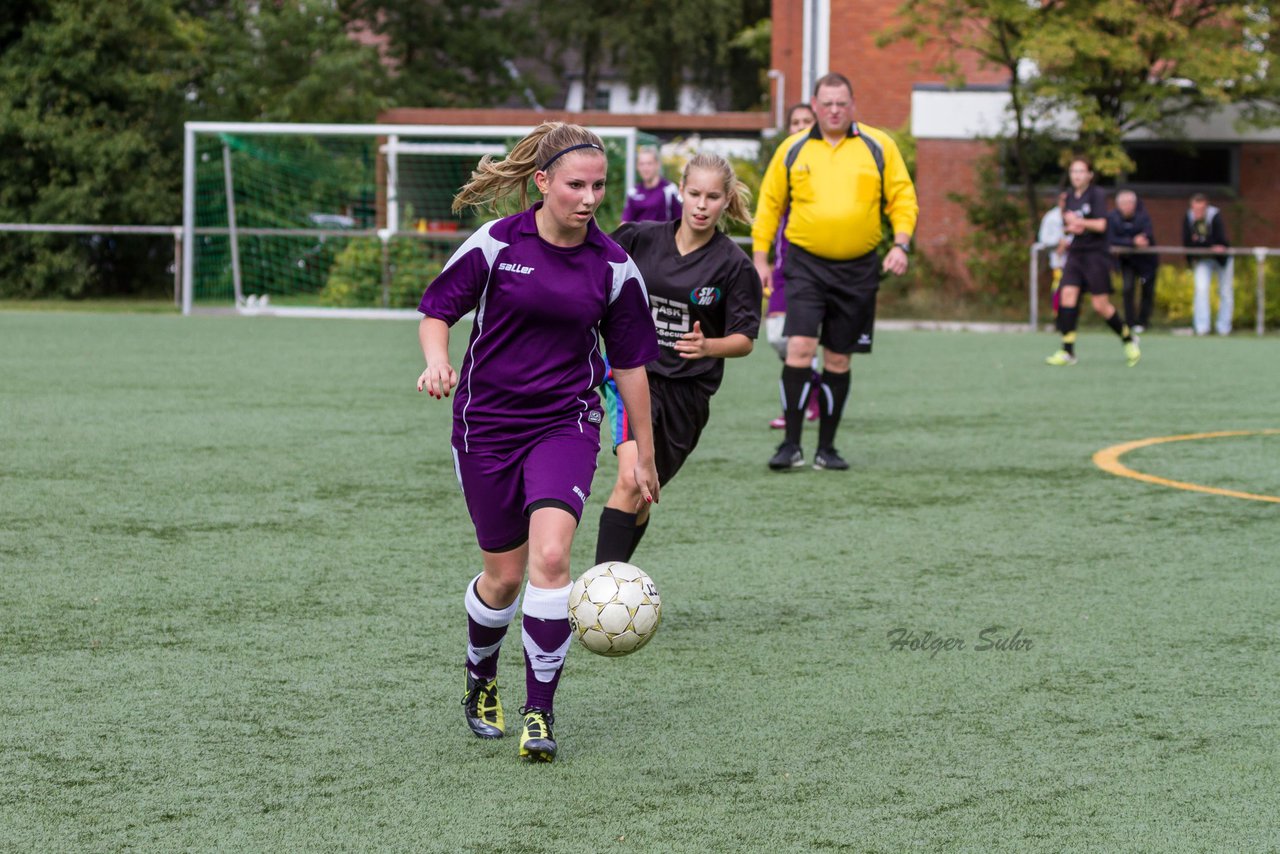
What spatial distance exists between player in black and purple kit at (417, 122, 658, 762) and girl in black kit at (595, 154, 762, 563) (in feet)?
4.38

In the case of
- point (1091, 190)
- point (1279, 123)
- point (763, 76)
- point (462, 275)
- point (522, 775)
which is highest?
point (763, 76)

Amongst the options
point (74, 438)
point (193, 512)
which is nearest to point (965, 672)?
point (193, 512)

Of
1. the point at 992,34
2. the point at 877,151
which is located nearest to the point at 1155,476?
the point at 877,151

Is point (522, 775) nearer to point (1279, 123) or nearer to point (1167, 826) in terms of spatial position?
point (1167, 826)

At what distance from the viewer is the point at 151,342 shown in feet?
60.8

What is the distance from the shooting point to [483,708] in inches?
173

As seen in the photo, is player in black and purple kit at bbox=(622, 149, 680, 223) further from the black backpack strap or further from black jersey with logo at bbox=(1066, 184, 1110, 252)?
the black backpack strap

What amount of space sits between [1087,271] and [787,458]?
8408 mm

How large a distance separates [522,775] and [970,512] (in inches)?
177

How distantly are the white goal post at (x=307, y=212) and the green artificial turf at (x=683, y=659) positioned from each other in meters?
14.2

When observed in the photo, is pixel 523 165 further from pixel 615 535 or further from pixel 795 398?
pixel 795 398

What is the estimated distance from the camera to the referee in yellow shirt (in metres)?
9.30

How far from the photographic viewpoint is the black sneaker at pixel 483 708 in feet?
14.3

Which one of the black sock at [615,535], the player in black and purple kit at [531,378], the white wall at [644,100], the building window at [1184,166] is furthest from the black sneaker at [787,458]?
the white wall at [644,100]
